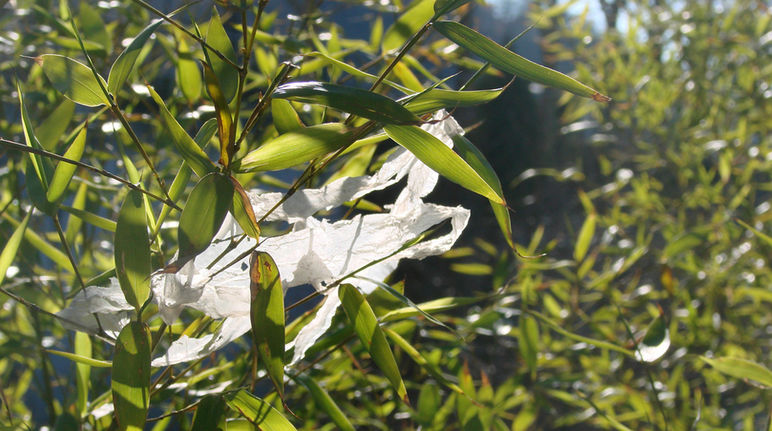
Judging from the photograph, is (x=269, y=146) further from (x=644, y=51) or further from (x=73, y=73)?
(x=644, y=51)

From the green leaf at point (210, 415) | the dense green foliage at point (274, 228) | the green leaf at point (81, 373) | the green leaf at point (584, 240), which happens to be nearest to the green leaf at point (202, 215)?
the dense green foliage at point (274, 228)

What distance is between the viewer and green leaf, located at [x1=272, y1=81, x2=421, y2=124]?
26 cm

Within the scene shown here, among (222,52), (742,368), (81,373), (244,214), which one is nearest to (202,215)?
(244,214)

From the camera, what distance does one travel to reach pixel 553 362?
1051 mm

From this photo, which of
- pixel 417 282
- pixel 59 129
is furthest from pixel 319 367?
pixel 417 282

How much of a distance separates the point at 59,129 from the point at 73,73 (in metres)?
0.13

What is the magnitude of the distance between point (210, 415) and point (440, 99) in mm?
181

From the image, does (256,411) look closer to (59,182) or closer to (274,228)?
(59,182)

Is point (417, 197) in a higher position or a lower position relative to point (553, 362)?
higher

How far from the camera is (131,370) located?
0.96ft

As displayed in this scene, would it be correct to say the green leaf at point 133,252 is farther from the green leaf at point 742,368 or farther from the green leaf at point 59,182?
the green leaf at point 742,368

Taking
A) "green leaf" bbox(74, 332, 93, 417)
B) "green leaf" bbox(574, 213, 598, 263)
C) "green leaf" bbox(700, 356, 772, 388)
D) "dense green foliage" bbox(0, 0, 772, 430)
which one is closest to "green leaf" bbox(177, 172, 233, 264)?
"dense green foliage" bbox(0, 0, 772, 430)

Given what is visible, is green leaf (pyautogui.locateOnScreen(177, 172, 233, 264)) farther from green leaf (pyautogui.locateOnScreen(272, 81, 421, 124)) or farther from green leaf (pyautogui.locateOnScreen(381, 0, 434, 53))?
green leaf (pyautogui.locateOnScreen(381, 0, 434, 53))

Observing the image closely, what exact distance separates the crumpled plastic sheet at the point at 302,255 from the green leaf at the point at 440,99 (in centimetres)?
2
